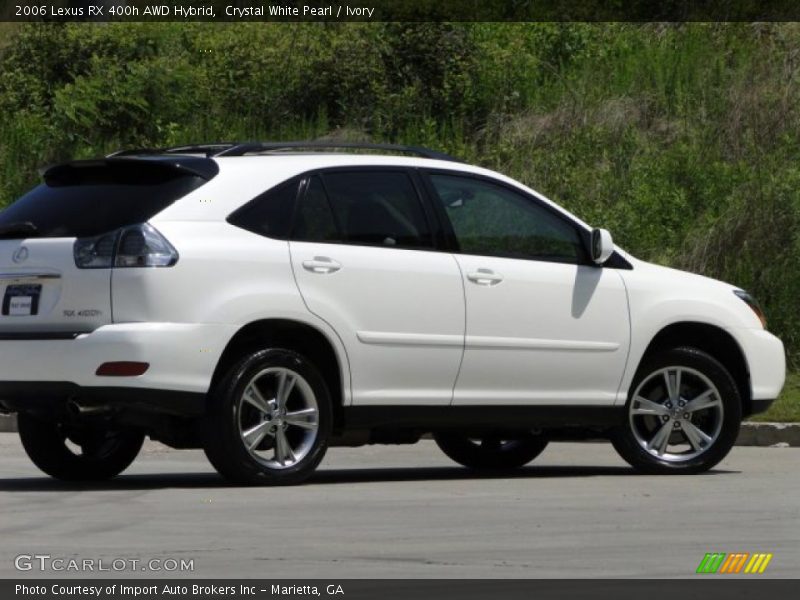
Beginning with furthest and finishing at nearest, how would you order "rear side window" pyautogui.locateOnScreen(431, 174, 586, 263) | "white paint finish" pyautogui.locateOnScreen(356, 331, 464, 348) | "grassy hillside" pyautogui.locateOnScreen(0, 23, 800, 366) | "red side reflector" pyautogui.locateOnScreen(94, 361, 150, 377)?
"grassy hillside" pyautogui.locateOnScreen(0, 23, 800, 366)
"rear side window" pyautogui.locateOnScreen(431, 174, 586, 263)
"white paint finish" pyautogui.locateOnScreen(356, 331, 464, 348)
"red side reflector" pyautogui.locateOnScreen(94, 361, 150, 377)

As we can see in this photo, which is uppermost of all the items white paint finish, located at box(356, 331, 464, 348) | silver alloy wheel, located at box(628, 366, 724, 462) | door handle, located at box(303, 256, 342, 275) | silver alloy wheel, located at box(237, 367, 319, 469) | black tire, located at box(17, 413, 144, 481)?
door handle, located at box(303, 256, 342, 275)

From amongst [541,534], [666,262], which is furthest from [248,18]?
[541,534]

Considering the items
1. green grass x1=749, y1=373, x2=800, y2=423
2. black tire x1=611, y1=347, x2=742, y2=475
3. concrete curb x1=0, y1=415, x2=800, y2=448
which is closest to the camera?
black tire x1=611, y1=347, x2=742, y2=475

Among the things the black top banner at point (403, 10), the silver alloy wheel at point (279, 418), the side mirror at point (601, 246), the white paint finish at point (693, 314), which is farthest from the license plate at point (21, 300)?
the black top banner at point (403, 10)

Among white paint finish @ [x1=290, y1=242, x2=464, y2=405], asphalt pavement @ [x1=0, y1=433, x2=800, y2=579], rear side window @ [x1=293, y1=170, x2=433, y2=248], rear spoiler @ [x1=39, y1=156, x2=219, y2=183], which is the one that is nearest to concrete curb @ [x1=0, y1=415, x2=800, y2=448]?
asphalt pavement @ [x1=0, y1=433, x2=800, y2=579]

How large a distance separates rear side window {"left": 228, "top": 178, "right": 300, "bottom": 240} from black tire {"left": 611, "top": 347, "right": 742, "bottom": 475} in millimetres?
2536

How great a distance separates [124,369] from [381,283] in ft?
5.18

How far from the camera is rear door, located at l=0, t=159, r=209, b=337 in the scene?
10.5 m

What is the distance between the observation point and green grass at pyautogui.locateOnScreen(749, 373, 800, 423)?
1581 cm

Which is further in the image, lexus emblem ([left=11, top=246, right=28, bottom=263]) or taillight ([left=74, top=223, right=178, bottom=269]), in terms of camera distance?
lexus emblem ([left=11, top=246, right=28, bottom=263])

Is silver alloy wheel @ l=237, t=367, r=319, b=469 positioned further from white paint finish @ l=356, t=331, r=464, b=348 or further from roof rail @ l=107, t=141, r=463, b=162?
roof rail @ l=107, t=141, r=463, b=162

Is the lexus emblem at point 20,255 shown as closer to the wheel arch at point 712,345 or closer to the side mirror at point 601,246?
the side mirror at point 601,246
